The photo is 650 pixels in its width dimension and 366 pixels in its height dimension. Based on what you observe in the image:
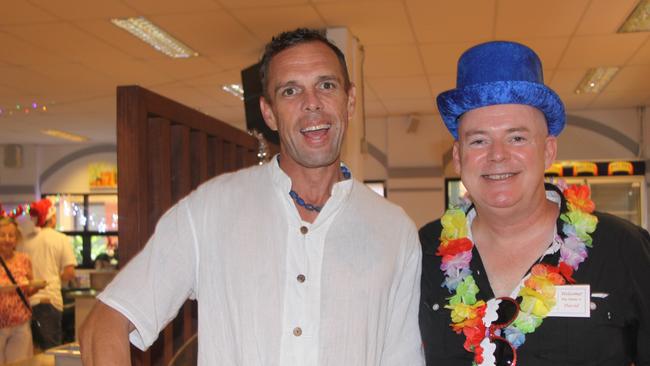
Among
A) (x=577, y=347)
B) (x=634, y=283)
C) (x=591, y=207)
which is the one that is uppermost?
(x=591, y=207)

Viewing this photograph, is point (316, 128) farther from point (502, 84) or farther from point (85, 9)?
point (85, 9)

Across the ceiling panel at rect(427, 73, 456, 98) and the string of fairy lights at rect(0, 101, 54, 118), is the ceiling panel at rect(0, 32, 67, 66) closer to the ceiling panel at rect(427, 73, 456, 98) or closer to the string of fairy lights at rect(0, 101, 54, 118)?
the string of fairy lights at rect(0, 101, 54, 118)

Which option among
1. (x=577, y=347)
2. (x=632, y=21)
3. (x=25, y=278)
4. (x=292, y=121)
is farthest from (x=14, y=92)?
(x=577, y=347)

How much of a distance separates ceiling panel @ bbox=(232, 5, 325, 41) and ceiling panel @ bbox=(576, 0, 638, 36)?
7.12ft

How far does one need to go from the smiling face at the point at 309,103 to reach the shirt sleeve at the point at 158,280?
33 centimetres

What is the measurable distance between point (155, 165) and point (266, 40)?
4.15m

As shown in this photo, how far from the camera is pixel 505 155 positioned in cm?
186

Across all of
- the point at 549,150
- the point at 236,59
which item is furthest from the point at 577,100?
the point at 549,150

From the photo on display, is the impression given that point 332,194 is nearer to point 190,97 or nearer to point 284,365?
point 284,365

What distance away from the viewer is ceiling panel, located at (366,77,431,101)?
312 inches

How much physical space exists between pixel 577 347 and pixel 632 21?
465cm

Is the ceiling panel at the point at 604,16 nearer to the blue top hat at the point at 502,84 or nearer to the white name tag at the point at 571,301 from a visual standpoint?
the blue top hat at the point at 502,84

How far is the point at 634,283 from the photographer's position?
182cm

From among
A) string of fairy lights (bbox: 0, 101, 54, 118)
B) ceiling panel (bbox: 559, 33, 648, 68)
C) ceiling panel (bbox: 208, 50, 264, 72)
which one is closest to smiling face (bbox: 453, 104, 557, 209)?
ceiling panel (bbox: 208, 50, 264, 72)
